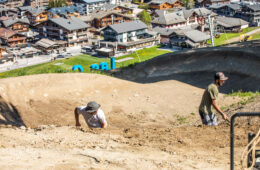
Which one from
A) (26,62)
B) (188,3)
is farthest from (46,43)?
(188,3)

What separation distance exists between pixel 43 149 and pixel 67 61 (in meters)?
44.0

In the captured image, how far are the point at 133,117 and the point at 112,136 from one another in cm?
512

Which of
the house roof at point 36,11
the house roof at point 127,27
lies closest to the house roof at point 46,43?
the house roof at point 127,27

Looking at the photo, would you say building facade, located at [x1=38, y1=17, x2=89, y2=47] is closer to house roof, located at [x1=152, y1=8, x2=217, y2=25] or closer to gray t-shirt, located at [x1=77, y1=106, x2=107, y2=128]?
house roof, located at [x1=152, y1=8, x2=217, y2=25]

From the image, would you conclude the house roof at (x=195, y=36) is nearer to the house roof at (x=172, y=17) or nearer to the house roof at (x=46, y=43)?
the house roof at (x=172, y=17)

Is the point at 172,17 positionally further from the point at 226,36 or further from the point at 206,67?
the point at 206,67

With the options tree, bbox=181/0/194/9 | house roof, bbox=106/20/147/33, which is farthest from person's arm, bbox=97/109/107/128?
tree, bbox=181/0/194/9

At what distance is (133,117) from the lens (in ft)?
44.0

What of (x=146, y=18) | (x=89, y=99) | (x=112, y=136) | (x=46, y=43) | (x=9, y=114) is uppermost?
(x=112, y=136)

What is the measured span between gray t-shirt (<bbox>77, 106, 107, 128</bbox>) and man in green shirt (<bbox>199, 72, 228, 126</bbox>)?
7.86 feet

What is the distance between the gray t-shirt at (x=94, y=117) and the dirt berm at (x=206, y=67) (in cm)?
1022

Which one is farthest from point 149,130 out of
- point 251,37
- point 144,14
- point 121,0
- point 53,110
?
point 121,0

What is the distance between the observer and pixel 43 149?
766cm

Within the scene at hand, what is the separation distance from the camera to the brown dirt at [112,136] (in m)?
6.84
